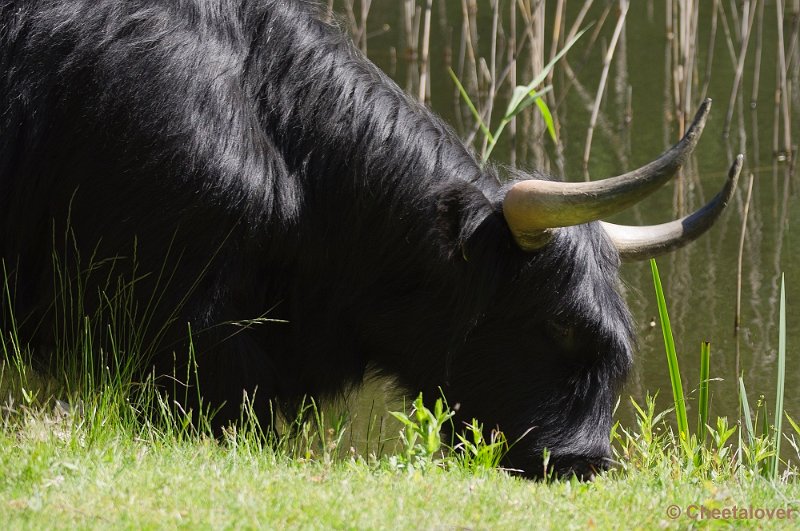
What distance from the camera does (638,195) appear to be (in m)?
3.90

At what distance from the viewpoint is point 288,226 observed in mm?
4281

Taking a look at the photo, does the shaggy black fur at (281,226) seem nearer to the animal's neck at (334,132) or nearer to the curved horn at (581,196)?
the animal's neck at (334,132)

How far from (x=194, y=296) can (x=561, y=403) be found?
55.8 inches

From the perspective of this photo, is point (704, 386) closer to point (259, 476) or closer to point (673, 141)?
point (259, 476)

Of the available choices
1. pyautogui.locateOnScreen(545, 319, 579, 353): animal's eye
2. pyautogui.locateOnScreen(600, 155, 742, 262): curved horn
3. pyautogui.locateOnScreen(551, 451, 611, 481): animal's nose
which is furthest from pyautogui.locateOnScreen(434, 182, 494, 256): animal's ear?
pyautogui.locateOnScreen(551, 451, 611, 481): animal's nose

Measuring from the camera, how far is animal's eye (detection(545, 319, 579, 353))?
172 inches

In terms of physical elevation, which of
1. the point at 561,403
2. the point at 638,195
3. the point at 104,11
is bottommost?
the point at 561,403

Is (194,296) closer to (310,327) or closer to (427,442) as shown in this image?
(310,327)

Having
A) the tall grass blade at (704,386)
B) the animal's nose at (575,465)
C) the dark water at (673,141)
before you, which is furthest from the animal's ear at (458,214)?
the tall grass blade at (704,386)

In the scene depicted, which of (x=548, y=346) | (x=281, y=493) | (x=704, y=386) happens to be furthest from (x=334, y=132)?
(x=704, y=386)

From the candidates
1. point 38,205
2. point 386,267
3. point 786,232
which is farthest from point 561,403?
point 786,232

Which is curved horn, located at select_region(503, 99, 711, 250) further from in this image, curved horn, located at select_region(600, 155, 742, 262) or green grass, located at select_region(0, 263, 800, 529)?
green grass, located at select_region(0, 263, 800, 529)

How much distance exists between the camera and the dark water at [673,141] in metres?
7.04

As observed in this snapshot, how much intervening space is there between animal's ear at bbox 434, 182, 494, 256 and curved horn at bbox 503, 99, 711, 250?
100mm
